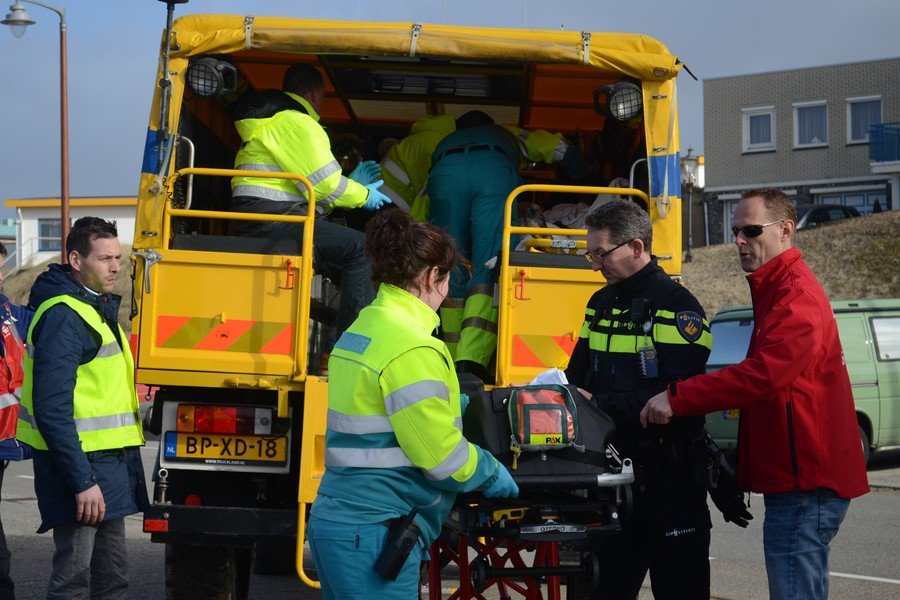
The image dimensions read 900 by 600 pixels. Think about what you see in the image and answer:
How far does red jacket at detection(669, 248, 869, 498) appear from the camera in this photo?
410cm

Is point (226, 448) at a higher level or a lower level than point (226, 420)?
lower

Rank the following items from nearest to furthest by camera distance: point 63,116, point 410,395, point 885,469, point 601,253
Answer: point 410,395
point 601,253
point 885,469
point 63,116

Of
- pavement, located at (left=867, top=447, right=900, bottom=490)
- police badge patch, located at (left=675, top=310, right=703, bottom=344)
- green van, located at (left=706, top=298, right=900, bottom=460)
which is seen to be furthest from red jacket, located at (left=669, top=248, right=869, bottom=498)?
pavement, located at (left=867, top=447, right=900, bottom=490)

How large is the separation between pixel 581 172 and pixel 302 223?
2.42 metres

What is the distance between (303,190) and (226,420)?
1.35 meters

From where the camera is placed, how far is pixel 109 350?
16.8 ft

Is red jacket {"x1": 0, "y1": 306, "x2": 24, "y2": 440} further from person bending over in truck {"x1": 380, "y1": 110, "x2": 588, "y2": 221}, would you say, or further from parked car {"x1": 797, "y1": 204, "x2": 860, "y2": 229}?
parked car {"x1": 797, "y1": 204, "x2": 860, "y2": 229}

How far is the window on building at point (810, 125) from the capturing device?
44.8m

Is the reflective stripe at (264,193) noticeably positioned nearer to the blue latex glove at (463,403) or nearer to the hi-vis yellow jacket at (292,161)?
the hi-vis yellow jacket at (292,161)

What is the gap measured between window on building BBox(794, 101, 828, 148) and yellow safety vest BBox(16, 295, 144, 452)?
42640 mm

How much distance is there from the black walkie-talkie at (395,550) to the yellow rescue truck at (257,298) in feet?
6.76

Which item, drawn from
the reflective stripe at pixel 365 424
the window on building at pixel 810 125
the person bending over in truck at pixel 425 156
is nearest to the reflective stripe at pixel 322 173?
the person bending over in truck at pixel 425 156

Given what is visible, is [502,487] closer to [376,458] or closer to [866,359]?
[376,458]

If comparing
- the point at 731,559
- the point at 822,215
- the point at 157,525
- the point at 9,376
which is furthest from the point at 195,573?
the point at 822,215
